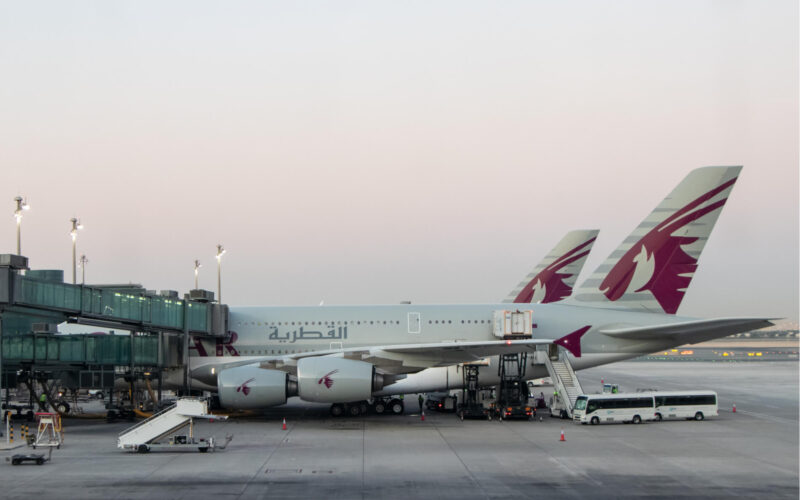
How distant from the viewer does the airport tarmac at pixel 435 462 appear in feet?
70.6

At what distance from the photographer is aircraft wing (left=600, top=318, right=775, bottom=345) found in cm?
3631

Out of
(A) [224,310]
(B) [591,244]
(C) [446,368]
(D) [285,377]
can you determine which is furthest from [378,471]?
(B) [591,244]

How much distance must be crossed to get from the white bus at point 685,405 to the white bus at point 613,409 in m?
0.75

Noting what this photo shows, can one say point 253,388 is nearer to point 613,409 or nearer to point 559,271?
point 613,409

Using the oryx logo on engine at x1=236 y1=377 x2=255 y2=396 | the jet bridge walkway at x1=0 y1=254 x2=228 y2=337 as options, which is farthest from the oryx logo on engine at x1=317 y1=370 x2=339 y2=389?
the jet bridge walkway at x1=0 y1=254 x2=228 y2=337

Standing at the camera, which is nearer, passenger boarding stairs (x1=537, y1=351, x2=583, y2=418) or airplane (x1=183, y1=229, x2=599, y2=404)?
passenger boarding stairs (x1=537, y1=351, x2=583, y2=418)

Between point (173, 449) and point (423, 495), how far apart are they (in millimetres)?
11801

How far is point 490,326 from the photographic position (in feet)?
143

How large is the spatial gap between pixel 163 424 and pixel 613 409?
750 inches

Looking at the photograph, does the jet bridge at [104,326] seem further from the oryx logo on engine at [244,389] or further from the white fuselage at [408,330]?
the oryx logo on engine at [244,389]

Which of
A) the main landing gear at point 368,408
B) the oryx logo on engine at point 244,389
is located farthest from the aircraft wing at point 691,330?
the oryx logo on engine at point 244,389

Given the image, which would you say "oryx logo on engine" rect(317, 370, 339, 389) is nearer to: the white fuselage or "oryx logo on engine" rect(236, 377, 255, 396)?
"oryx logo on engine" rect(236, 377, 255, 396)

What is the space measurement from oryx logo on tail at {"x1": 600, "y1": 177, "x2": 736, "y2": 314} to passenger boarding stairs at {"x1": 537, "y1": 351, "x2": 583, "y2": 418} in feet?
16.9

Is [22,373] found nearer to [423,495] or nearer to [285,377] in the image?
[285,377]
